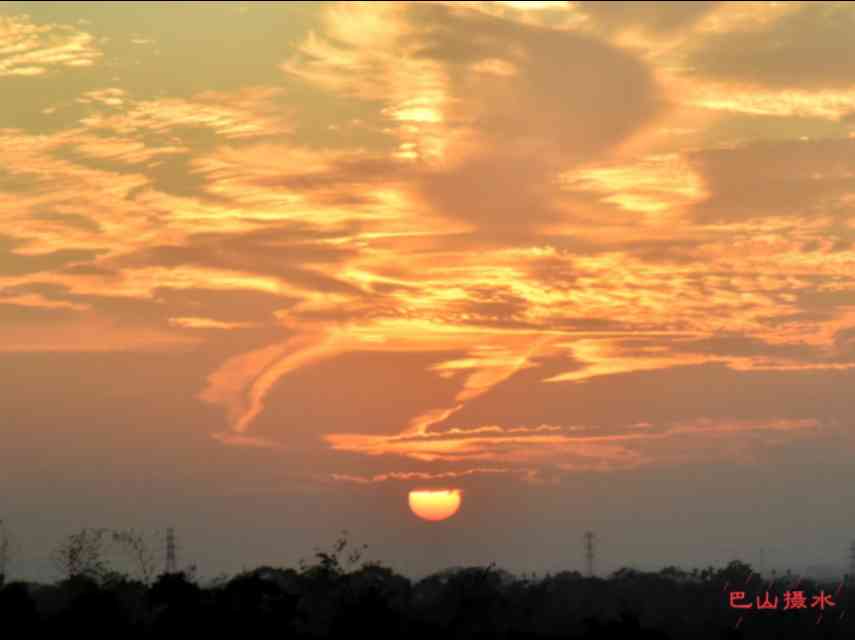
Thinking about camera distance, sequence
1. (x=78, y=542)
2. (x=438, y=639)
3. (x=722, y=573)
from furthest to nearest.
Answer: (x=722, y=573), (x=78, y=542), (x=438, y=639)

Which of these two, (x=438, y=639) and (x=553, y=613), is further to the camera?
(x=553, y=613)

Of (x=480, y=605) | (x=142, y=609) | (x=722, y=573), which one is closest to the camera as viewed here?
(x=142, y=609)

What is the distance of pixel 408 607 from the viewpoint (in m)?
104

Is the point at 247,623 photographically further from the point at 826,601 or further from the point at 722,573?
the point at 722,573

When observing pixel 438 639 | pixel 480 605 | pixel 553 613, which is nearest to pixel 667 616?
pixel 553 613

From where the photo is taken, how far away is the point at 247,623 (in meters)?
65.4

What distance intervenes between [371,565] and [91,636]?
211 feet

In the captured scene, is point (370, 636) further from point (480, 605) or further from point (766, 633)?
point (766, 633)

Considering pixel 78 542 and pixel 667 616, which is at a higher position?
pixel 78 542

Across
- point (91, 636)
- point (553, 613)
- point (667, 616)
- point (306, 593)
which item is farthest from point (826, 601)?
point (91, 636)

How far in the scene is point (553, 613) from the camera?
119688 mm

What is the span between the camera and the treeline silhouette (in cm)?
6438

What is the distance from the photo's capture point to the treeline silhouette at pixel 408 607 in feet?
211

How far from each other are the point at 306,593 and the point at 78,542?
58.3 ft
